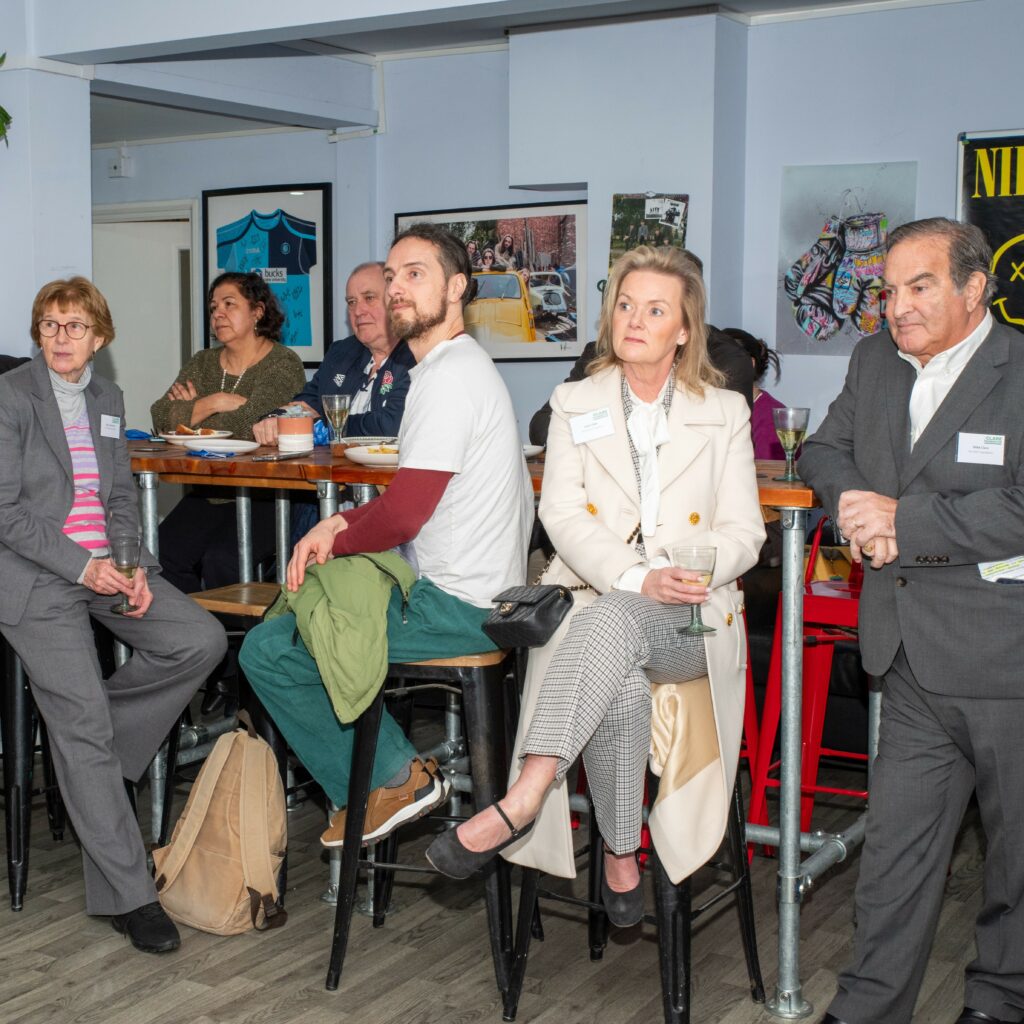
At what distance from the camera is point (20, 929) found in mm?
3279

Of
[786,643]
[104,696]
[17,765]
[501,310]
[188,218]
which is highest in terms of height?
[188,218]

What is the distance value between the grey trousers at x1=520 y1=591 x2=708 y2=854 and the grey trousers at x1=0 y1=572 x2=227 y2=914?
116cm

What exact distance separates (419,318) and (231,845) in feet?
4.33

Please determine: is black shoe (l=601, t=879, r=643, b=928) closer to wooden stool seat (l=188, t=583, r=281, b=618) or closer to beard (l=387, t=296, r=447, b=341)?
wooden stool seat (l=188, t=583, r=281, b=618)

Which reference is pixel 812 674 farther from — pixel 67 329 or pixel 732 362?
pixel 67 329

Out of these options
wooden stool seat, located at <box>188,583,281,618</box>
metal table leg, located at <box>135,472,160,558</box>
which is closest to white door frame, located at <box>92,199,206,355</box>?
metal table leg, located at <box>135,472,160,558</box>

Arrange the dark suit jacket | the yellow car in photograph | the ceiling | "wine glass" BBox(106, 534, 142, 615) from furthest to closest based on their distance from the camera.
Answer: the yellow car in photograph, the ceiling, the dark suit jacket, "wine glass" BBox(106, 534, 142, 615)

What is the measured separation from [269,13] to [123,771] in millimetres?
2497

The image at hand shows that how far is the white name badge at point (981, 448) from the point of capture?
247cm

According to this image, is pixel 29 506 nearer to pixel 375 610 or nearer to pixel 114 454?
pixel 114 454

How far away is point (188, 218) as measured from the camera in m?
7.97

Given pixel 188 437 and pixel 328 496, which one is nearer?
pixel 328 496

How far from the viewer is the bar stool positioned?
2.86m

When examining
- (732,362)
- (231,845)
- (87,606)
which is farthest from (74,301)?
(732,362)
